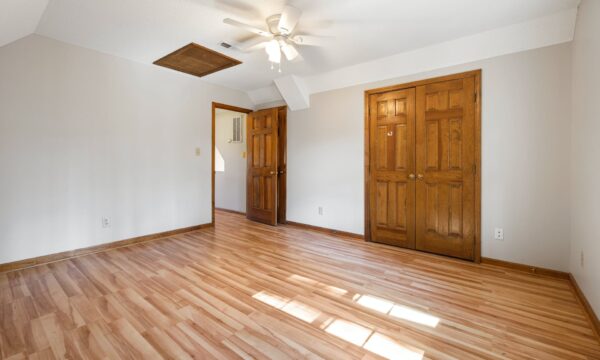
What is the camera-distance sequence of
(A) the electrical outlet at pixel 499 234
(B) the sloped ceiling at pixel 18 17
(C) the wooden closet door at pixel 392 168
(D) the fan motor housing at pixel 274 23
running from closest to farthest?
(B) the sloped ceiling at pixel 18 17 < (D) the fan motor housing at pixel 274 23 < (A) the electrical outlet at pixel 499 234 < (C) the wooden closet door at pixel 392 168

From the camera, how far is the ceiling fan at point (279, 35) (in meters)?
2.32

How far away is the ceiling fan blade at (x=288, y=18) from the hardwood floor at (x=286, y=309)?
7.76 ft

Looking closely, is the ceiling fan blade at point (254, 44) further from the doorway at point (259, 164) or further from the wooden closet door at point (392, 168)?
the doorway at point (259, 164)

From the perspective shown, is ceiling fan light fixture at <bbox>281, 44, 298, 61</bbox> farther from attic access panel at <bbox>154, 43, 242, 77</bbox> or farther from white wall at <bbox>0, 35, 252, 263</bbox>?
white wall at <bbox>0, 35, 252, 263</bbox>

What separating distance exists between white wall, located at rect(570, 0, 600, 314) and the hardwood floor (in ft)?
1.03

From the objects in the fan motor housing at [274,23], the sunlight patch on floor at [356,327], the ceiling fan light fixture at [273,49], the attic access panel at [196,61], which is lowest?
the sunlight patch on floor at [356,327]

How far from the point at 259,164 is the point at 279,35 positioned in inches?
112

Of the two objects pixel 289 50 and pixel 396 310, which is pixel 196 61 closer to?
pixel 289 50

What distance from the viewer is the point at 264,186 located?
5.11m

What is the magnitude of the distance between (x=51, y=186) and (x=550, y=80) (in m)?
5.46

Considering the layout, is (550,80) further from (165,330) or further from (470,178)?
(165,330)

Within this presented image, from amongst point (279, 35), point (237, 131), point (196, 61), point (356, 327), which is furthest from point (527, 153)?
point (237, 131)

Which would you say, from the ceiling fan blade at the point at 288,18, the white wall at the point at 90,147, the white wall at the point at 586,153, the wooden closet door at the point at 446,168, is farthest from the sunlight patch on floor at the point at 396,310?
the white wall at the point at 90,147

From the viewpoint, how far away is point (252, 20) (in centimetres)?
Result: 267
